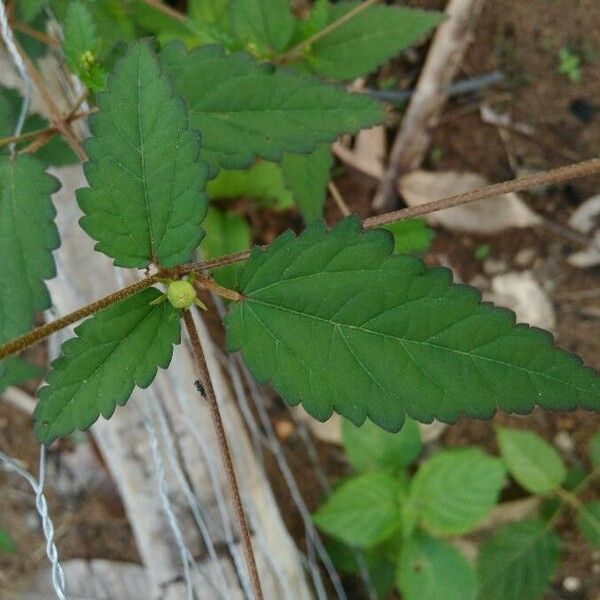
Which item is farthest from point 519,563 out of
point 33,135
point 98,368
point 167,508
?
point 33,135

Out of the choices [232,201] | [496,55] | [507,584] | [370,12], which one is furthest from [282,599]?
[496,55]

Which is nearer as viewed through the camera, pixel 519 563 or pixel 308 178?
pixel 308 178

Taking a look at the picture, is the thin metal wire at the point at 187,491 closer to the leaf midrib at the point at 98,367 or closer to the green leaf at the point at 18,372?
the green leaf at the point at 18,372

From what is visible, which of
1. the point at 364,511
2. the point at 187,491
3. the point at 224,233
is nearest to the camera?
the point at 187,491

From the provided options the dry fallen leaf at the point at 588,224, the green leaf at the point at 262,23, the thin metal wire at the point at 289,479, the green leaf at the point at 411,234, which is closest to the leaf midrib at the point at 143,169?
the green leaf at the point at 262,23

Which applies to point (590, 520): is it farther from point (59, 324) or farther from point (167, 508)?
point (59, 324)
